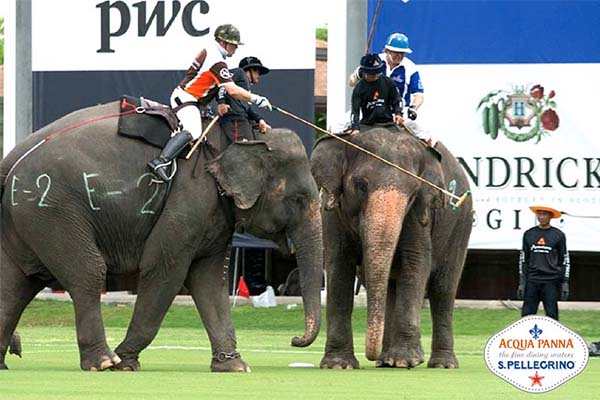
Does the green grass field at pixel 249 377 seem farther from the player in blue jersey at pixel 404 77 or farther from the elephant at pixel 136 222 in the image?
the player in blue jersey at pixel 404 77

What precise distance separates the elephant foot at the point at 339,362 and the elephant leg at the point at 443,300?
1437mm

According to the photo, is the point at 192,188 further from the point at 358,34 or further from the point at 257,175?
the point at 358,34

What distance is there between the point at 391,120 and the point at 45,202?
402 centimetres

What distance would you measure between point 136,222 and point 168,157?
77cm

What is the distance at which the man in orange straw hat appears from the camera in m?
29.1

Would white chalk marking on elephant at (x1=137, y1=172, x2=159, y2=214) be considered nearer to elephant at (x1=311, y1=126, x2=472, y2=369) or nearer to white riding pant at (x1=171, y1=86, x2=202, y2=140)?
white riding pant at (x1=171, y1=86, x2=202, y2=140)

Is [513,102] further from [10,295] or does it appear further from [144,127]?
[10,295]

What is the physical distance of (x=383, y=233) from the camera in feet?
66.5

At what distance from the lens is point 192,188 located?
20.0 meters

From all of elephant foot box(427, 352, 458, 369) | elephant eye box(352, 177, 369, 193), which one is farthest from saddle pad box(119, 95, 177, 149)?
elephant foot box(427, 352, 458, 369)

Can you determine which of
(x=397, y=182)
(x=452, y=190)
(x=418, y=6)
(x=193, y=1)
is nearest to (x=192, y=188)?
(x=397, y=182)

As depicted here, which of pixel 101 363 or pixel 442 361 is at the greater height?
pixel 101 363

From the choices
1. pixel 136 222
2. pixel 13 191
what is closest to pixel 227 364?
pixel 136 222

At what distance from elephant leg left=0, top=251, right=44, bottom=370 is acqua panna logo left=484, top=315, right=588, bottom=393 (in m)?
7.67
